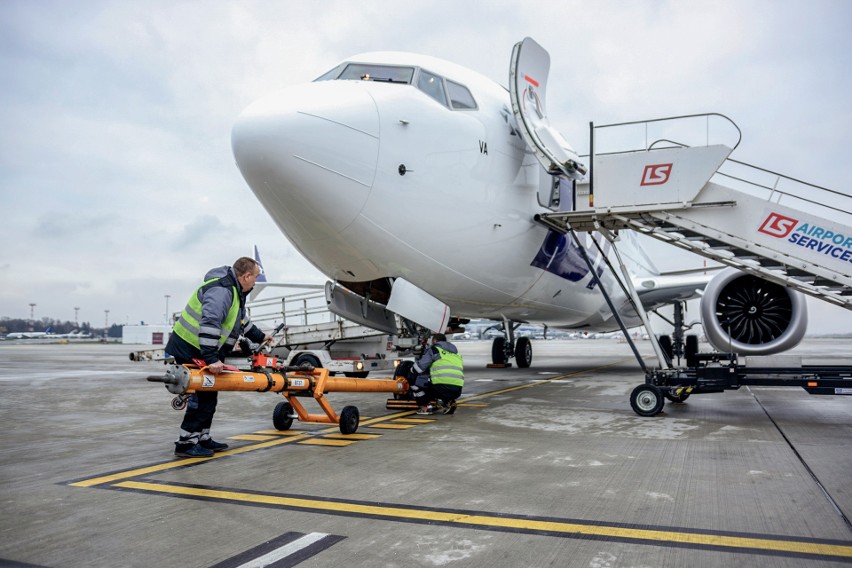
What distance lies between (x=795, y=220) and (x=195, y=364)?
695cm

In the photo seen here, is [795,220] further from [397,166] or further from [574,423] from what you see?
[397,166]

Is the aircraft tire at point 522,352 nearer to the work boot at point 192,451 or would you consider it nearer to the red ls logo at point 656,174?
the red ls logo at point 656,174

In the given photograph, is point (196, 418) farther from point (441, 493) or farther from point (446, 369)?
point (446, 369)

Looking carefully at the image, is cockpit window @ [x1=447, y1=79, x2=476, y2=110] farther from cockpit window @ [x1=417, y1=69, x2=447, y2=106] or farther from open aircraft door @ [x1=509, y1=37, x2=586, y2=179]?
open aircraft door @ [x1=509, y1=37, x2=586, y2=179]

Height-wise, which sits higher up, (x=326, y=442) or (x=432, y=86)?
(x=432, y=86)

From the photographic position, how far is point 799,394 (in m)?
10.6

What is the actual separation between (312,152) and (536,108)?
12.5 ft

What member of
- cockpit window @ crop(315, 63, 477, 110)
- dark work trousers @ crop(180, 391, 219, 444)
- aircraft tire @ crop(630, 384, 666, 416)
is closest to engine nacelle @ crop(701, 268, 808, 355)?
aircraft tire @ crop(630, 384, 666, 416)

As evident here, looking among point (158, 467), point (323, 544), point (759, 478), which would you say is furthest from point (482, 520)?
point (158, 467)

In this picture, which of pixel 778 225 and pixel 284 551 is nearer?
pixel 284 551

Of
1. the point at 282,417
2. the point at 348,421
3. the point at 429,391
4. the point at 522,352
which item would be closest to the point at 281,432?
the point at 282,417

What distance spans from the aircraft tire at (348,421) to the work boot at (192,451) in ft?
4.46

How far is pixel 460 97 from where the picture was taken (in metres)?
7.87

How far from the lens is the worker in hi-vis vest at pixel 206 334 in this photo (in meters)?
5.04
